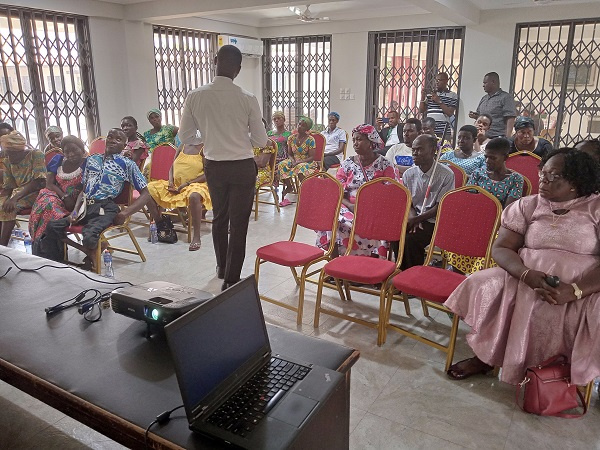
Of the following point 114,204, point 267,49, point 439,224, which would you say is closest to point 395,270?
point 439,224

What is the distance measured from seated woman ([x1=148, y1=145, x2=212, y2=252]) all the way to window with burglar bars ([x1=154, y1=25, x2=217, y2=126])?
326cm

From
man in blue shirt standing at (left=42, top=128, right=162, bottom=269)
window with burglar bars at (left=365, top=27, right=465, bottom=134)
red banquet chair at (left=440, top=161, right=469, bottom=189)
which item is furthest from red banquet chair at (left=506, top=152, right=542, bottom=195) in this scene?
window with burglar bars at (left=365, top=27, right=465, bottom=134)

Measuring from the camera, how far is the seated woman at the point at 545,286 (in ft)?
6.42

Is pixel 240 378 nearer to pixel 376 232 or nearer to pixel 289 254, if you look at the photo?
pixel 289 254

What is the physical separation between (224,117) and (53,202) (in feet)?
5.45

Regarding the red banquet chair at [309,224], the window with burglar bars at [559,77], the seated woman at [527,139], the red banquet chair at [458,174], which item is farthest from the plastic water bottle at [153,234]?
the window with burglar bars at [559,77]

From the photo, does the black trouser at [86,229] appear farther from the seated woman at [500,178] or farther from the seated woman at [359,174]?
the seated woman at [500,178]

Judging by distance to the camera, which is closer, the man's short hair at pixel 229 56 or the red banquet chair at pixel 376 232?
the red banquet chair at pixel 376 232

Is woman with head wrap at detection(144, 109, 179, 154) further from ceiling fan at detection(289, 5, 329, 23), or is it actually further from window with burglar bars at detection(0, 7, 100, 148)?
ceiling fan at detection(289, 5, 329, 23)

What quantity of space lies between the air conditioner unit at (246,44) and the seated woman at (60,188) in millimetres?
5082

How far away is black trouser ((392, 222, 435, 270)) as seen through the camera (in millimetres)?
3119

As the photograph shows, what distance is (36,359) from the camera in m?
1.37

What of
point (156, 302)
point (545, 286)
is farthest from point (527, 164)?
point (156, 302)

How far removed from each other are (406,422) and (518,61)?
6.18m
